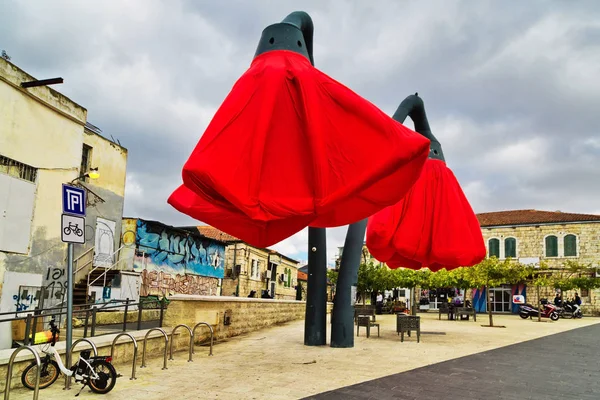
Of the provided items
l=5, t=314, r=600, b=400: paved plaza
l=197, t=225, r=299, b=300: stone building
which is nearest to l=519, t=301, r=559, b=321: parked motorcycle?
l=5, t=314, r=600, b=400: paved plaza

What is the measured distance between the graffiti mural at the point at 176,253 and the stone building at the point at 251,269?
2260 millimetres

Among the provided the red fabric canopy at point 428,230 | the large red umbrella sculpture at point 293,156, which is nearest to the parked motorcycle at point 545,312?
the red fabric canopy at point 428,230

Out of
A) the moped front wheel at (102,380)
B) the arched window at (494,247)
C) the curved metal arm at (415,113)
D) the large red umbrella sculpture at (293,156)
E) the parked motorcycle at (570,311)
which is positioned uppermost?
the curved metal arm at (415,113)

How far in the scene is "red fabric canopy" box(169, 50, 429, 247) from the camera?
388cm

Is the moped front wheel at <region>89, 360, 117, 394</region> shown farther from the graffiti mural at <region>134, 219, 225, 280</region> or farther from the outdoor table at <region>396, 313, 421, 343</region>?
the graffiti mural at <region>134, 219, 225, 280</region>

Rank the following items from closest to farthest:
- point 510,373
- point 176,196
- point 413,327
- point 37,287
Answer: point 176,196
point 510,373
point 413,327
point 37,287

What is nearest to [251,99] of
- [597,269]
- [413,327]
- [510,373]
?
[510,373]

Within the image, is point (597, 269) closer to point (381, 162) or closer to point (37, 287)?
point (37, 287)

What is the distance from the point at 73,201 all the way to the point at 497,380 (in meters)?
7.51

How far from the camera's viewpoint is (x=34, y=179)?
1691 centimetres

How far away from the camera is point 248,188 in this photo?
154 inches

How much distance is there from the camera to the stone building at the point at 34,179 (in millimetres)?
15562

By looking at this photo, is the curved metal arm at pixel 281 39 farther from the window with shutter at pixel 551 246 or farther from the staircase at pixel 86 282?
the window with shutter at pixel 551 246

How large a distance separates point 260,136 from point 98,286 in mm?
19482
